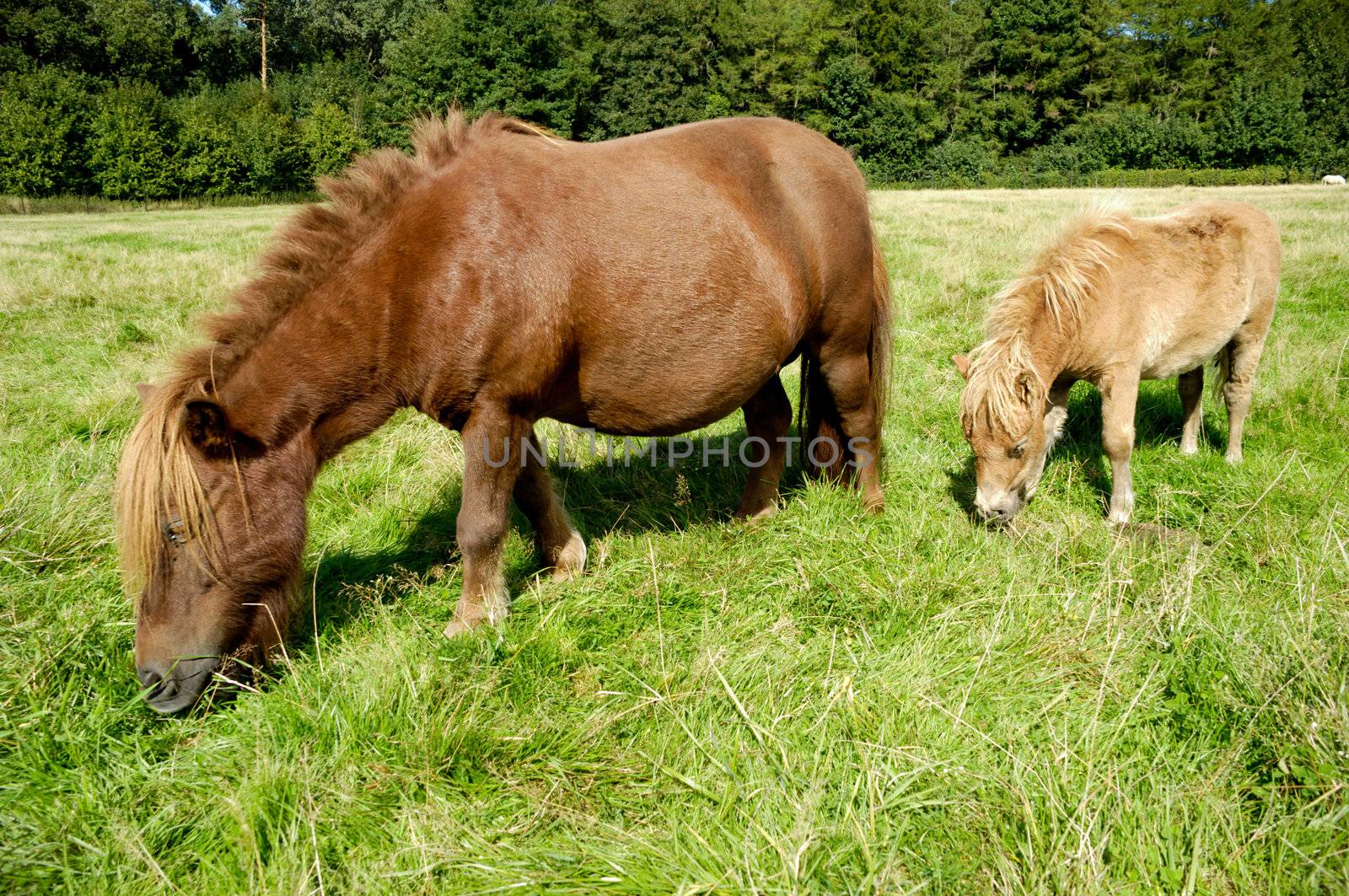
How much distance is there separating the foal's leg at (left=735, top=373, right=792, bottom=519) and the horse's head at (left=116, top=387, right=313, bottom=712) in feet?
8.95

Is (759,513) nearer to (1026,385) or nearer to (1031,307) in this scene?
(1026,385)

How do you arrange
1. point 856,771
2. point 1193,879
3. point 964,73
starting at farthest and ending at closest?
point 964,73 < point 856,771 < point 1193,879

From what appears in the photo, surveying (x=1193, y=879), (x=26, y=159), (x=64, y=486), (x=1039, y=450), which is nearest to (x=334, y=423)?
(x=64, y=486)

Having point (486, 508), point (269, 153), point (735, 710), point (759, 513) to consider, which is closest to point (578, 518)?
point (759, 513)

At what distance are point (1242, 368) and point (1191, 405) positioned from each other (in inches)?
16.4

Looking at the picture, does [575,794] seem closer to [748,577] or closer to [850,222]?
[748,577]

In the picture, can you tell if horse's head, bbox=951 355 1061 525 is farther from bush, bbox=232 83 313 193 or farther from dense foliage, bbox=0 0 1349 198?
dense foliage, bbox=0 0 1349 198

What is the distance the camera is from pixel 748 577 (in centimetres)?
371

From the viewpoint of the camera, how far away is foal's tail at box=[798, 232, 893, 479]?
4.63 meters

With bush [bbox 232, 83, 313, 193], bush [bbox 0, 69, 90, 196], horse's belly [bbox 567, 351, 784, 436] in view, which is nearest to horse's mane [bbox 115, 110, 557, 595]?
horse's belly [bbox 567, 351, 784, 436]

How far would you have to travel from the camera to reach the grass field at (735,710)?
→ 2.07m

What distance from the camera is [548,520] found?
3.89 metres

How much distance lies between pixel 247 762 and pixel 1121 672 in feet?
11.0

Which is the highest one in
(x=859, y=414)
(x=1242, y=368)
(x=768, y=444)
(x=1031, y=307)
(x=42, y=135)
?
(x=42, y=135)
